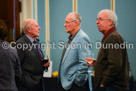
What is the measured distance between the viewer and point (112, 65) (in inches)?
89.4

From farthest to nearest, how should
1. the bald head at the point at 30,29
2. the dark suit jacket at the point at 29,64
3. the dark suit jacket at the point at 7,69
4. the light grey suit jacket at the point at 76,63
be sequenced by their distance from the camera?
the bald head at the point at 30,29 → the dark suit jacket at the point at 29,64 → the light grey suit jacket at the point at 76,63 → the dark suit jacket at the point at 7,69

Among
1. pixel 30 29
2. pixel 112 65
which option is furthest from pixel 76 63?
pixel 30 29

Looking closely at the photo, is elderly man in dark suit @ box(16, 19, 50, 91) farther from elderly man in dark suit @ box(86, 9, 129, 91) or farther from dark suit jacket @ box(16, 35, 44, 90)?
elderly man in dark suit @ box(86, 9, 129, 91)

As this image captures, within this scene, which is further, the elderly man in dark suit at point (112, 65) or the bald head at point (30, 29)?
the bald head at point (30, 29)

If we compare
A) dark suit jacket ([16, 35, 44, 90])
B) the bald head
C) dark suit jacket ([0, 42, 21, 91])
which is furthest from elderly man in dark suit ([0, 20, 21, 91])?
the bald head

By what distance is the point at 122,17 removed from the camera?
482 cm

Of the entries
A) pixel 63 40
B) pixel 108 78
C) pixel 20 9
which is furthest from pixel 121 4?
pixel 108 78

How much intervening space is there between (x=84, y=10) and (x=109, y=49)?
108 inches

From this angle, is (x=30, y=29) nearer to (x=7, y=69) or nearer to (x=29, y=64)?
(x=29, y=64)

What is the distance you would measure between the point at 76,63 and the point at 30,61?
0.58m

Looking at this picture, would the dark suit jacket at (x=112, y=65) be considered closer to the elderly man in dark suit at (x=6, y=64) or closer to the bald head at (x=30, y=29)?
the elderly man in dark suit at (x=6, y=64)

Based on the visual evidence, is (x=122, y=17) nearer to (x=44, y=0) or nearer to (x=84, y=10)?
(x=84, y=10)

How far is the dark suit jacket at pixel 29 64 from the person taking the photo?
290 cm

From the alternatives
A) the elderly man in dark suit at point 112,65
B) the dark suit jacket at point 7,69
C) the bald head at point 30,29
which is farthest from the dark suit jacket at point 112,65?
the bald head at point 30,29
